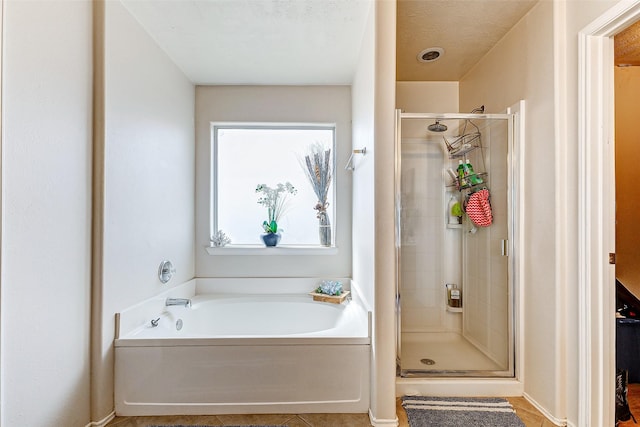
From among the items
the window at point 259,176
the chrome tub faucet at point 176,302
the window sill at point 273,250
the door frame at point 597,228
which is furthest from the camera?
the window at point 259,176

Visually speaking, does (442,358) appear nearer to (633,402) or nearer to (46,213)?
(633,402)

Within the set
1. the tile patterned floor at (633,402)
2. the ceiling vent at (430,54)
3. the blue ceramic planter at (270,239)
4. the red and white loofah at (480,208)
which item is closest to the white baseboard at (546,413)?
the tile patterned floor at (633,402)

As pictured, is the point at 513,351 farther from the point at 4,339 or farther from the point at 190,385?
the point at 4,339

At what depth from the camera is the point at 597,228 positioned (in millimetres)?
1549

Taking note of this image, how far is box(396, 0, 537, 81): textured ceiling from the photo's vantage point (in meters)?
1.90

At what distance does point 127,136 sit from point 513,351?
2.63 meters

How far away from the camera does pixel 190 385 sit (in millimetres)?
1824

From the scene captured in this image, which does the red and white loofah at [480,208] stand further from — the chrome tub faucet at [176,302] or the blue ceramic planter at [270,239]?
the chrome tub faucet at [176,302]

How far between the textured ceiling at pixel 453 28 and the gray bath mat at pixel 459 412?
2258 millimetres

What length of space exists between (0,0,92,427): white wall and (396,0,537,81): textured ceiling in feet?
5.68

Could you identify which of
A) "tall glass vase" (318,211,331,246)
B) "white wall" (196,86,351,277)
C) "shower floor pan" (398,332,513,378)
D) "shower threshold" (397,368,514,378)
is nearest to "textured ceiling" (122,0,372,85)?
"white wall" (196,86,351,277)

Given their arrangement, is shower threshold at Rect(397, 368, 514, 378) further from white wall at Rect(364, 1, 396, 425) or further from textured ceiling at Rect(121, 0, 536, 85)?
textured ceiling at Rect(121, 0, 536, 85)

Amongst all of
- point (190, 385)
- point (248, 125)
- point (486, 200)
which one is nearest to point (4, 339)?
point (190, 385)

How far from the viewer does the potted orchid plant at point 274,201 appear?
9.53ft
